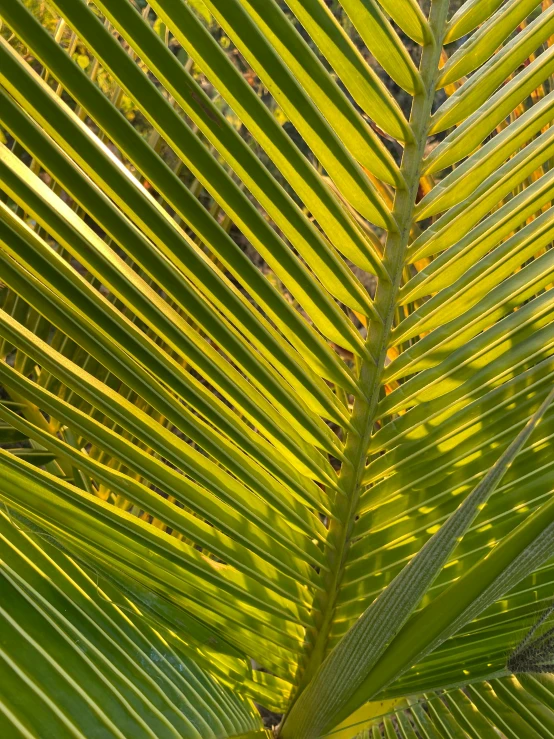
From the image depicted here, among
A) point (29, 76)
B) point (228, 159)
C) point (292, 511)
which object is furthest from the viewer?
point (292, 511)

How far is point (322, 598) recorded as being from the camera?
771 millimetres

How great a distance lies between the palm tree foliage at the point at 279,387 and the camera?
51 cm

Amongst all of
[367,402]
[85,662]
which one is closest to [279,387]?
[367,402]

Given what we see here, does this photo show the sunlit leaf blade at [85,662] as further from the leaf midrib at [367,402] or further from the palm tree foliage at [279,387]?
the leaf midrib at [367,402]

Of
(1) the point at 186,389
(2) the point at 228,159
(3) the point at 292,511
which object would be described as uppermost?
(2) the point at 228,159

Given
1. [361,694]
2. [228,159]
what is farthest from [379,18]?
[361,694]

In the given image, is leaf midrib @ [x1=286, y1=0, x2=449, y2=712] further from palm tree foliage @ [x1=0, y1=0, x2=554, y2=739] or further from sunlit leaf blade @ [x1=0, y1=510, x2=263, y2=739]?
sunlit leaf blade @ [x1=0, y1=510, x2=263, y2=739]

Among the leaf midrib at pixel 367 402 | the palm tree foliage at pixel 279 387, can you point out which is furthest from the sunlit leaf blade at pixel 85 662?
the leaf midrib at pixel 367 402

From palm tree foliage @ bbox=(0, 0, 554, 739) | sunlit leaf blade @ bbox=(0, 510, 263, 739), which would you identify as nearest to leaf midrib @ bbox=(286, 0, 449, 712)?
palm tree foliage @ bbox=(0, 0, 554, 739)

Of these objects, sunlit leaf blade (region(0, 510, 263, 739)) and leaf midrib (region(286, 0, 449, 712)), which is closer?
sunlit leaf blade (region(0, 510, 263, 739))

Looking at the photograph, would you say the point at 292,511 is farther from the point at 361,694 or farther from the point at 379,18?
the point at 379,18

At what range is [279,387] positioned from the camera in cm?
68

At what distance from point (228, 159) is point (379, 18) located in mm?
190

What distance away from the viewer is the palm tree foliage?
0.51 meters
